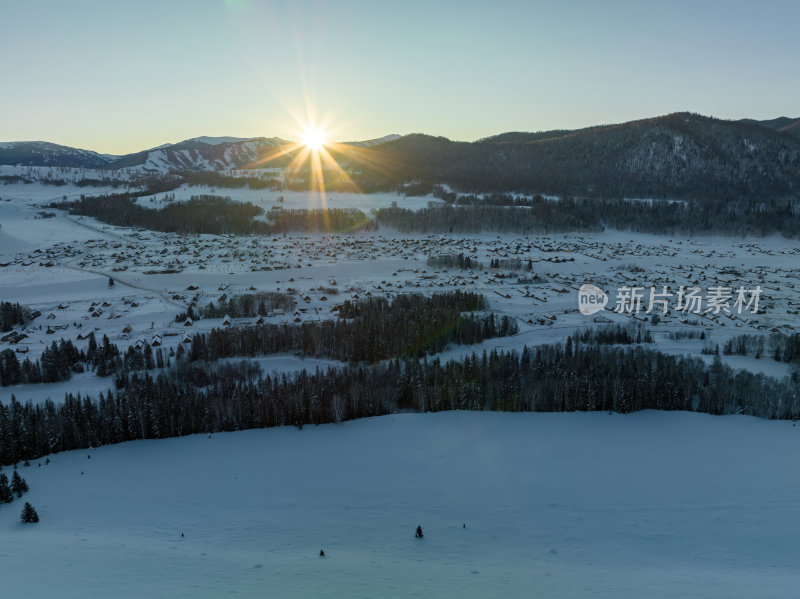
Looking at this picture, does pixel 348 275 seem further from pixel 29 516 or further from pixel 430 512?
pixel 29 516

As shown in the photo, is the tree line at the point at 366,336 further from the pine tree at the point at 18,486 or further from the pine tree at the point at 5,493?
the pine tree at the point at 5,493

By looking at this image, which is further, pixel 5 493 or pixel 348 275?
pixel 348 275

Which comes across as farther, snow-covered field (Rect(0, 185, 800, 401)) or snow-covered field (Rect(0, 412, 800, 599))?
snow-covered field (Rect(0, 185, 800, 401))

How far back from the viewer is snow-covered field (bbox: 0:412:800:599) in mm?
14750

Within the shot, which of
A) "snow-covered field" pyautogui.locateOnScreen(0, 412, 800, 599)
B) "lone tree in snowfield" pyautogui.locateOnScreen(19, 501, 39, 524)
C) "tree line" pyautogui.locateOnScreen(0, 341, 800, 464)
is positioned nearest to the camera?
"snow-covered field" pyautogui.locateOnScreen(0, 412, 800, 599)

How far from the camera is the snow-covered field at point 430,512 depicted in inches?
581

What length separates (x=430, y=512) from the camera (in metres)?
20.5

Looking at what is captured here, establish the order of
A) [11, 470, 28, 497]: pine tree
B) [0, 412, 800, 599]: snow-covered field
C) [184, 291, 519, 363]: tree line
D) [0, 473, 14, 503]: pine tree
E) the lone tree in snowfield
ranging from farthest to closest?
[184, 291, 519, 363]: tree line, [11, 470, 28, 497]: pine tree, [0, 473, 14, 503]: pine tree, the lone tree in snowfield, [0, 412, 800, 599]: snow-covered field


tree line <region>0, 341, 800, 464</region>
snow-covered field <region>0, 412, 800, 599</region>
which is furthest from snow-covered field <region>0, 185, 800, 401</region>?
snow-covered field <region>0, 412, 800, 599</region>

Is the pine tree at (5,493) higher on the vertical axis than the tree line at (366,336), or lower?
lower

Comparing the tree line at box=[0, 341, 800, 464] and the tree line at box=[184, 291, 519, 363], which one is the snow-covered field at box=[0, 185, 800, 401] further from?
the tree line at box=[0, 341, 800, 464]

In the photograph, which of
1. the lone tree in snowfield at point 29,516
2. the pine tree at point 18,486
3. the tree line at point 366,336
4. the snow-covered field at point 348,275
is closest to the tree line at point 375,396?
the pine tree at point 18,486

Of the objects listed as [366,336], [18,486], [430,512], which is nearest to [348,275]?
[366,336]

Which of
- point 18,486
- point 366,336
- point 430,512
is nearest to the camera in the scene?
point 430,512
